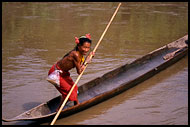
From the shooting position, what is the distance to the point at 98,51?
6977 mm

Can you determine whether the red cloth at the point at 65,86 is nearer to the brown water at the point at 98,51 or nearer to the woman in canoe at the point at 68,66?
the woman in canoe at the point at 68,66

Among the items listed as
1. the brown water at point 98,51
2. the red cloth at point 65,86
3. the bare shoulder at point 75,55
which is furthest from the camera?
the brown water at point 98,51

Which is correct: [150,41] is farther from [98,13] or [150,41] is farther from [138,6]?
[138,6]

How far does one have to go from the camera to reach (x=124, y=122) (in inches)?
159

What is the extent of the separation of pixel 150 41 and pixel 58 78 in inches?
180

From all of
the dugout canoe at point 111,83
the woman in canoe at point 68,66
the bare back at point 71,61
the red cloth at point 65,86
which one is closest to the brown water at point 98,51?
the dugout canoe at point 111,83

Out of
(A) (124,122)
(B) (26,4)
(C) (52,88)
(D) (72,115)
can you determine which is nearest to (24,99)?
(C) (52,88)

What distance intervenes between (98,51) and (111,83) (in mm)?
1923

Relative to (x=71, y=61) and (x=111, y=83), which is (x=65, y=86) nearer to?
(x=71, y=61)

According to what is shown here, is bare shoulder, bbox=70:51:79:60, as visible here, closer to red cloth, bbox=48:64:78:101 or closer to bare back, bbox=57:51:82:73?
bare back, bbox=57:51:82:73

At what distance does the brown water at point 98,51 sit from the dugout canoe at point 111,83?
171mm

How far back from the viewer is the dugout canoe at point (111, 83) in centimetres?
387

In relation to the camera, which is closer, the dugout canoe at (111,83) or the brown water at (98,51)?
the dugout canoe at (111,83)

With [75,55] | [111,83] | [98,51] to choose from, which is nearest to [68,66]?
[75,55]
